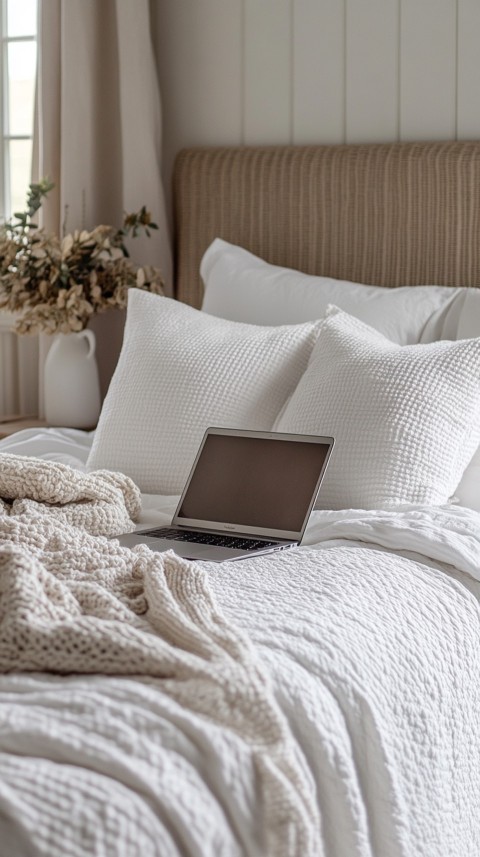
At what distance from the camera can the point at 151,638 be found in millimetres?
1079

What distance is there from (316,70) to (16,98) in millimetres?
1008

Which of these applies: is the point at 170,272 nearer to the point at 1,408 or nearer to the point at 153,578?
the point at 1,408

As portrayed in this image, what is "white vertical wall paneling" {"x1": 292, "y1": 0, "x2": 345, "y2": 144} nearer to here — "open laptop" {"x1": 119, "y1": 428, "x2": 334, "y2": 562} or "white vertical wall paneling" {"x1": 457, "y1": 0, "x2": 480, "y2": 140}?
"white vertical wall paneling" {"x1": 457, "y1": 0, "x2": 480, "y2": 140}

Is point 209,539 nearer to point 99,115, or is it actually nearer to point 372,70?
point 372,70

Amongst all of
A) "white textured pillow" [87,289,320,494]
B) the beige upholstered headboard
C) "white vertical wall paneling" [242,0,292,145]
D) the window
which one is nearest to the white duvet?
"white textured pillow" [87,289,320,494]

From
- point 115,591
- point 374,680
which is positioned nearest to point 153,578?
point 115,591

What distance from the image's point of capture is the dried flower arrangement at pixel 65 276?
2.83 meters

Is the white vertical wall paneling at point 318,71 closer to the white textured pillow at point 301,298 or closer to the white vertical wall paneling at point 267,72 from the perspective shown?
the white vertical wall paneling at point 267,72

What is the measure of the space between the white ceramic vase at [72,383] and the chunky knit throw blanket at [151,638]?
59.7 inches

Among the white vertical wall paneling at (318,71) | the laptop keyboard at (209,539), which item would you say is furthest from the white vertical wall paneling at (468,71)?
the laptop keyboard at (209,539)

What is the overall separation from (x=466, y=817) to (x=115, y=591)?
534 mm

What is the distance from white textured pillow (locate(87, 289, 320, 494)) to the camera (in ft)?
6.79

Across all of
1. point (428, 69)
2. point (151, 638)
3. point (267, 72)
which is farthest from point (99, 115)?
point (151, 638)

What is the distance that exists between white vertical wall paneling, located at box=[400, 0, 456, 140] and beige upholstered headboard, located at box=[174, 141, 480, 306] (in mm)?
100
